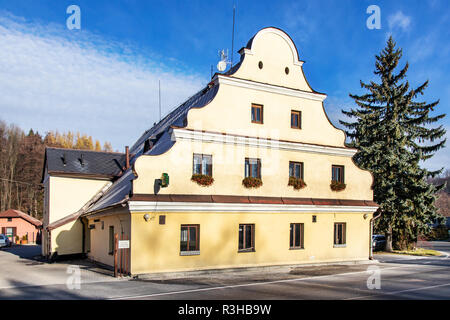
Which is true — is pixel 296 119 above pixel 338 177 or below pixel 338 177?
above

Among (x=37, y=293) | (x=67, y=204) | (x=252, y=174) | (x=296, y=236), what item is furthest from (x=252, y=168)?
(x=67, y=204)

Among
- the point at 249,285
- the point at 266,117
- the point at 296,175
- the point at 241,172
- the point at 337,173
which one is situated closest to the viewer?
the point at 249,285

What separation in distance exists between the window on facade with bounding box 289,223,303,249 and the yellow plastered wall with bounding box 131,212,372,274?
22cm

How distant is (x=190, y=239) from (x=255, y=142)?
19.0ft

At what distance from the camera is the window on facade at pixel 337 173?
21.9m

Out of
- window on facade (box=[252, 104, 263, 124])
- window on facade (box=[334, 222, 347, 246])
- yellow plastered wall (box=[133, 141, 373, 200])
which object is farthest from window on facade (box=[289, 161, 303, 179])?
window on facade (box=[334, 222, 347, 246])

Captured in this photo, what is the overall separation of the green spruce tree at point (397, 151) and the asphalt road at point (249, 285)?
1107 cm

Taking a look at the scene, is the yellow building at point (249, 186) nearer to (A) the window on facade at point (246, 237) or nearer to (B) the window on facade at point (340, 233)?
(A) the window on facade at point (246, 237)

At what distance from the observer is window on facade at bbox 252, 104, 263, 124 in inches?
770

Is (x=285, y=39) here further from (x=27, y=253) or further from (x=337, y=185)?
(x=27, y=253)

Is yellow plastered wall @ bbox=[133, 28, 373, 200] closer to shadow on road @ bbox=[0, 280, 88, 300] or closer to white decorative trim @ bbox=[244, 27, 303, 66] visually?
white decorative trim @ bbox=[244, 27, 303, 66]

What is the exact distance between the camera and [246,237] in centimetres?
1853
